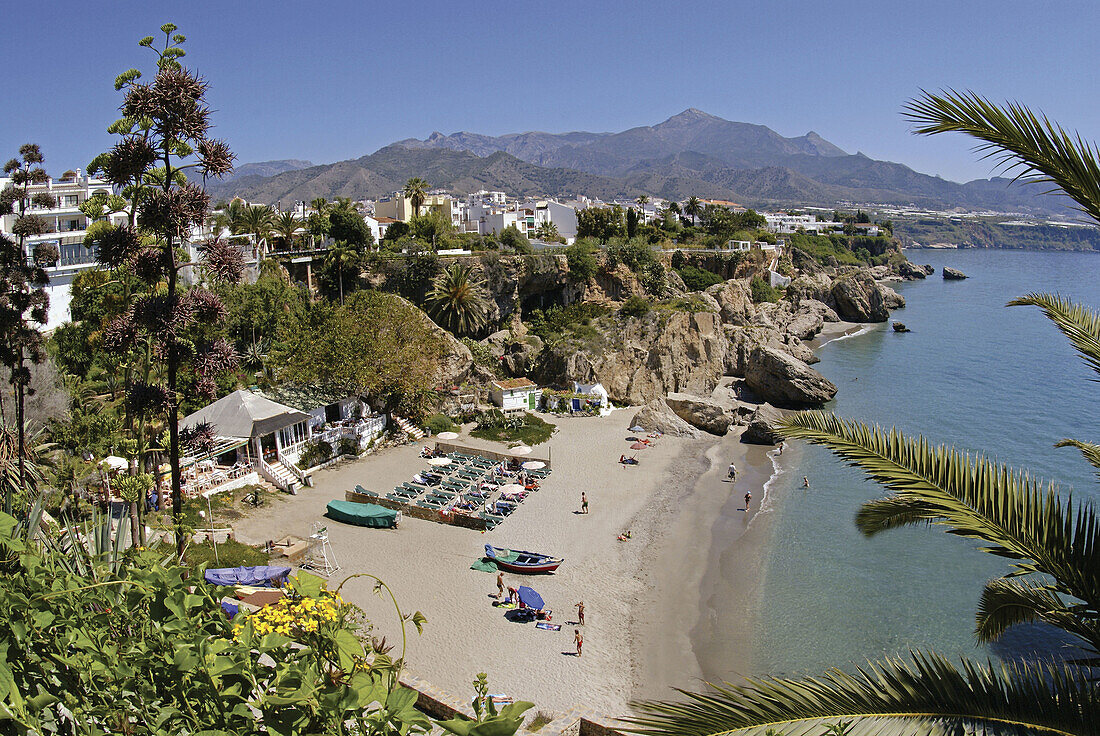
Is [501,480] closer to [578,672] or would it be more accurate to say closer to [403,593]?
[403,593]

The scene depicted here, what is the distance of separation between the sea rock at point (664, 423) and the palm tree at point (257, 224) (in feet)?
68.4

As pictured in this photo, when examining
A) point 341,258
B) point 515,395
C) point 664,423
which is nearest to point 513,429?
point 515,395

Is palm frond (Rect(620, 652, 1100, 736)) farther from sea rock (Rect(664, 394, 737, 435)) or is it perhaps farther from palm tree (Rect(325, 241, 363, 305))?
palm tree (Rect(325, 241, 363, 305))

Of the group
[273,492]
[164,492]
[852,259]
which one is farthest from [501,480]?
[852,259]

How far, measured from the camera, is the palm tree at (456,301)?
3488 centimetres

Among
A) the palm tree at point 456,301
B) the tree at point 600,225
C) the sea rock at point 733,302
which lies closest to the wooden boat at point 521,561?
the palm tree at point 456,301

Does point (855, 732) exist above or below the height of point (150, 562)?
below

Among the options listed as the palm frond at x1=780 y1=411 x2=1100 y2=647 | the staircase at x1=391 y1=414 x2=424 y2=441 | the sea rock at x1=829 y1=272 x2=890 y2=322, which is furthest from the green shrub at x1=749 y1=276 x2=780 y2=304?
the palm frond at x1=780 y1=411 x2=1100 y2=647

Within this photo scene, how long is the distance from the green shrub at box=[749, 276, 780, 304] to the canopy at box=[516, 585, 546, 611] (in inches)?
1627

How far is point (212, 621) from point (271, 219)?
40.6 m

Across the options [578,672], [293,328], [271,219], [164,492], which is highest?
[271,219]

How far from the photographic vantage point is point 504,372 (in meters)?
34.9

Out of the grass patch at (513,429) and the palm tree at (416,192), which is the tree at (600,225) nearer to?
the palm tree at (416,192)

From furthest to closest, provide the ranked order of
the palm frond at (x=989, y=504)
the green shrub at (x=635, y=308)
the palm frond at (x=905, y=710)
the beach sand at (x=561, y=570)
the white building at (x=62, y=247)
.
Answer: the green shrub at (x=635, y=308), the white building at (x=62, y=247), the beach sand at (x=561, y=570), the palm frond at (x=989, y=504), the palm frond at (x=905, y=710)
